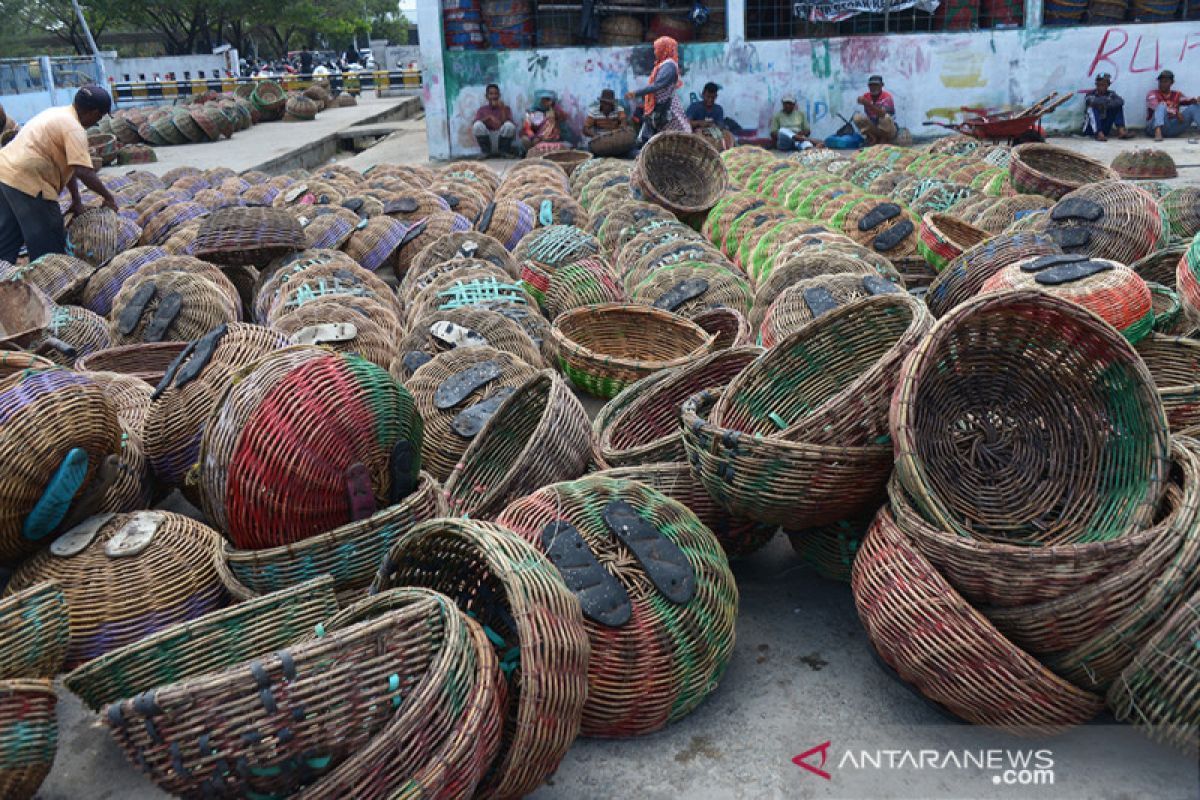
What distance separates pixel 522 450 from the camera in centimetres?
329

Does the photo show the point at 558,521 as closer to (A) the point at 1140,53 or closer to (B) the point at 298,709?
(B) the point at 298,709

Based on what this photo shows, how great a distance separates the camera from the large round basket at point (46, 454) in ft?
9.58

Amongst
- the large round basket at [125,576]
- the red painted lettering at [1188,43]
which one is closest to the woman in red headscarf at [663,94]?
the red painted lettering at [1188,43]

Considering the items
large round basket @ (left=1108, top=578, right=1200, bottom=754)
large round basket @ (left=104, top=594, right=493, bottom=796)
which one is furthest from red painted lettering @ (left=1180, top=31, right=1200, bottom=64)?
large round basket @ (left=104, top=594, right=493, bottom=796)

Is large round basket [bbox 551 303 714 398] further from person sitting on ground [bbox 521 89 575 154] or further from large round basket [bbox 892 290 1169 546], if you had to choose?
person sitting on ground [bbox 521 89 575 154]

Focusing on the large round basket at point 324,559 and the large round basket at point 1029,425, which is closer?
the large round basket at point 1029,425

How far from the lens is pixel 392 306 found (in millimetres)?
5473

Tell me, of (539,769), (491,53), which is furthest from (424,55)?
(539,769)

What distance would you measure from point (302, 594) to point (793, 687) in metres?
1.37

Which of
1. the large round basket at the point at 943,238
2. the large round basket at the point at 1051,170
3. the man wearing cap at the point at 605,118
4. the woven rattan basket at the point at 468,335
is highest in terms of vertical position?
the man wearing cap at the point at 605,118

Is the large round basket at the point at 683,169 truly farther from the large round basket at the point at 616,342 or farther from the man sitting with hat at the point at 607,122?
the man sitting with hat at the point at 607,122

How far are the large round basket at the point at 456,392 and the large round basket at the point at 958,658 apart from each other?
1.66 meters

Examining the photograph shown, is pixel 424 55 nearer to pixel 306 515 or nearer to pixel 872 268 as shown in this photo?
pixel 872 268

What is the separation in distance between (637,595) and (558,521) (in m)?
0.30
